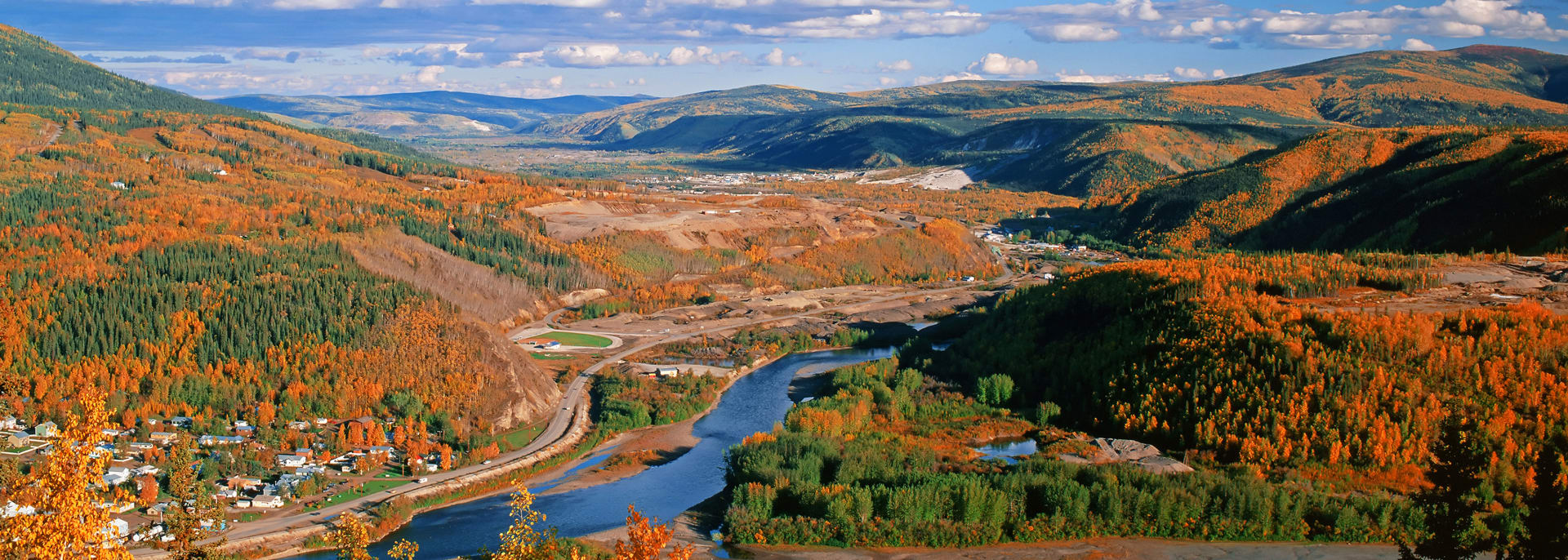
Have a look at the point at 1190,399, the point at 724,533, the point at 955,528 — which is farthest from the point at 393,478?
the point at 1190,399

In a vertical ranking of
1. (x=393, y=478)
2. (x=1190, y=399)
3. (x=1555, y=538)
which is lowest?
(x=393, y=478)

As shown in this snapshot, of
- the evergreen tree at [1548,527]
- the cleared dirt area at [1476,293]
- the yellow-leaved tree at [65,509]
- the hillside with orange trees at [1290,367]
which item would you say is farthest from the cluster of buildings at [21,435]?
the cleared dirt area at [1476,293]

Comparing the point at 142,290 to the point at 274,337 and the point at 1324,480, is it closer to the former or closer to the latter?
the point at 274,337

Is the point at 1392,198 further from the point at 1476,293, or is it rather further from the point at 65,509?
the point at 65,509

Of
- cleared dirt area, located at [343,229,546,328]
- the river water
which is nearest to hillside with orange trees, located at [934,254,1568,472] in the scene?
the river water

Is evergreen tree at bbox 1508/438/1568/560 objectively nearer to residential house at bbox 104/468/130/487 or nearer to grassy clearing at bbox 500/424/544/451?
grassy clearing at bbox 500/424/544/451
